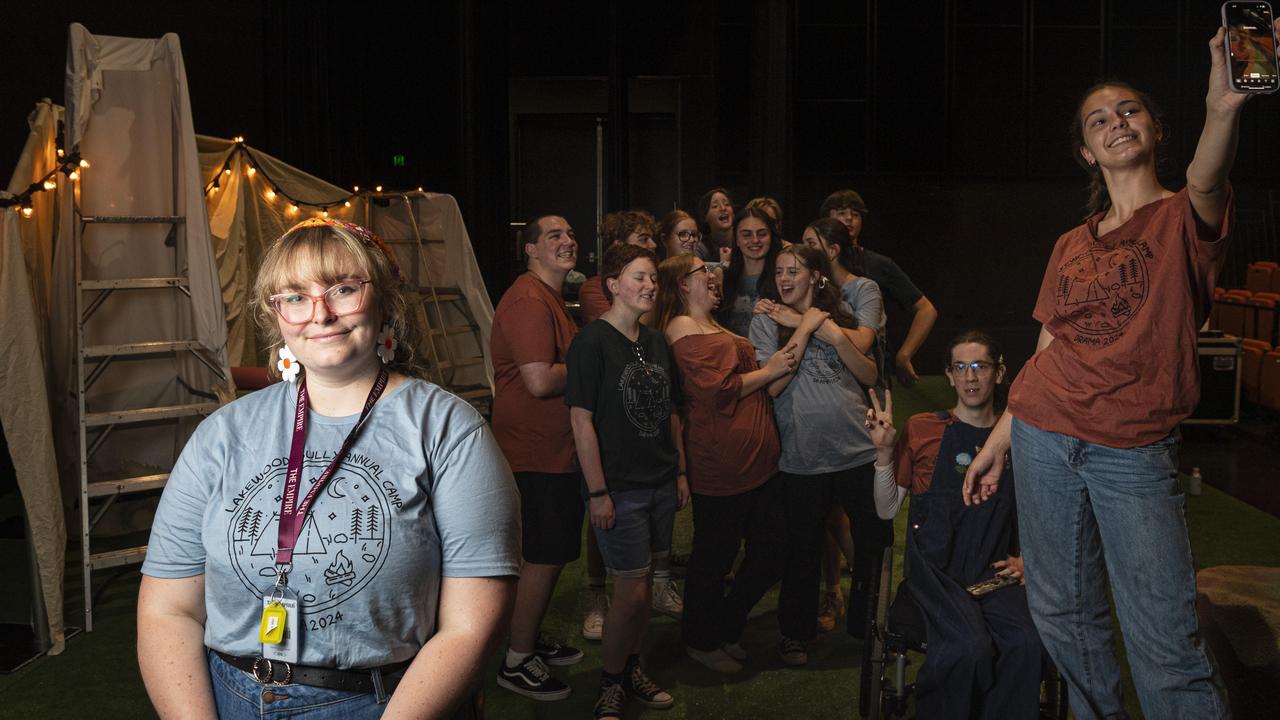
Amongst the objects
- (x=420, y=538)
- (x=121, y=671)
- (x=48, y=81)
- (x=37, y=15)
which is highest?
(x=37, y=15)

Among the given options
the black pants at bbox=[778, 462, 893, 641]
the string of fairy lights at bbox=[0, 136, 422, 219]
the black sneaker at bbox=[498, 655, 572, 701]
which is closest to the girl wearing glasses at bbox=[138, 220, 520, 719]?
the black sneaker at bbox=[498, 655, 572, 701]

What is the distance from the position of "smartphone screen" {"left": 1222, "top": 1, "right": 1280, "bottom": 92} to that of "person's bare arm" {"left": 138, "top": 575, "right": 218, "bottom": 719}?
6.44 feet

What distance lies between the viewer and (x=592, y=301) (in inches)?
171

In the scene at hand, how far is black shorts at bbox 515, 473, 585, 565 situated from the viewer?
11.7 feet

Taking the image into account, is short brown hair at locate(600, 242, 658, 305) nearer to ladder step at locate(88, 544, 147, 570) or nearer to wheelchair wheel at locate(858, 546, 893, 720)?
wheelchair wheel at locate(858, 546, 893, 720)

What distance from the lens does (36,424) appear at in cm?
400

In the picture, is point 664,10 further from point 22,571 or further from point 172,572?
point 172,572

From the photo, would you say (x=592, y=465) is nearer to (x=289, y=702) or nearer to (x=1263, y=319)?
(x=289, y=702)

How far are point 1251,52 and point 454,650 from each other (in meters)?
1.70

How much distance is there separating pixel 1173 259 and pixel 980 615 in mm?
1222

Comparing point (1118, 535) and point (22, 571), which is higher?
point (1118, 535)

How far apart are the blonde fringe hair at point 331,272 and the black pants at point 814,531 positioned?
217cm

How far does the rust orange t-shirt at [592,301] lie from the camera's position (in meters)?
4.32

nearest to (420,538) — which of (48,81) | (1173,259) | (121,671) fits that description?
(1173,259)
